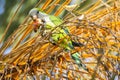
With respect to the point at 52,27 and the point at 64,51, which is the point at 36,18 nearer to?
the point at 52,27

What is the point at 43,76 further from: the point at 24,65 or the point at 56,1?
the point at 56,1

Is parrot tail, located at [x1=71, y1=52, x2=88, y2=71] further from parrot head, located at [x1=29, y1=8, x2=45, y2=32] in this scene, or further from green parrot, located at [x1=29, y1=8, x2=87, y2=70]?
parrot head, located at [x1=29, y1=8, x2=45, y2=32]

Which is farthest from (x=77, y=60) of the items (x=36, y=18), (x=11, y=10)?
(x=11, y=10)

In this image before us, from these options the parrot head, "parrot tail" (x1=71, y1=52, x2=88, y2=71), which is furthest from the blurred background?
"parrot tail" (x1=71, y1=52, x2=88, y2=71)

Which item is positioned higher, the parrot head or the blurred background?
the blurred background

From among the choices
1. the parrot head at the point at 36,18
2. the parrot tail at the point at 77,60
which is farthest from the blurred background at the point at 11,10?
the parrot tail at the point at 77,60

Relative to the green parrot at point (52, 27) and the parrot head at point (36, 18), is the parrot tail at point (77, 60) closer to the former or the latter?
the green parrot at point (52, 27)

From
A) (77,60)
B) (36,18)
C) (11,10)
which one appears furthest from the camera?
(11,10)

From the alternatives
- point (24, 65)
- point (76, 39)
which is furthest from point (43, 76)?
point (76, 39)
